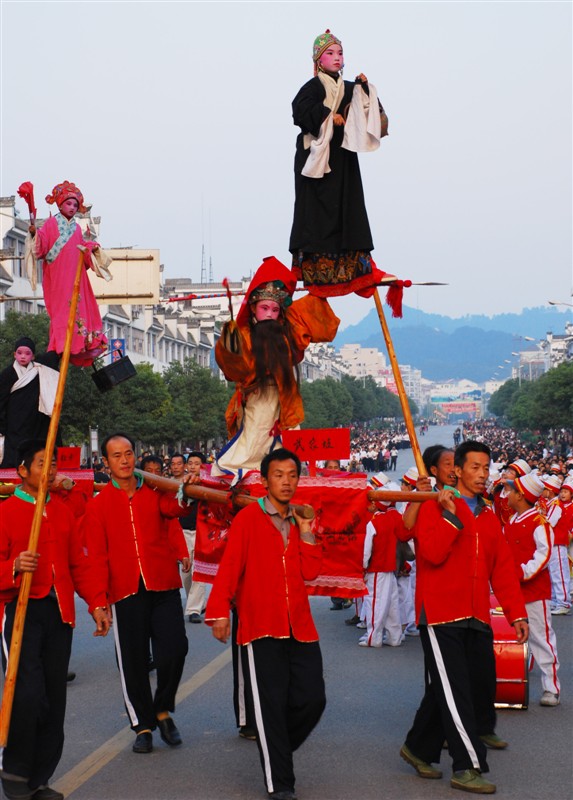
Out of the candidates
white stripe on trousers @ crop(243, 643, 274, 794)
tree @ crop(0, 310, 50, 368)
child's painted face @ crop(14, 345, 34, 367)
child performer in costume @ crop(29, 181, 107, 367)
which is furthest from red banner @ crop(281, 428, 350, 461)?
tree @ crop(0, 310, 50, 368)

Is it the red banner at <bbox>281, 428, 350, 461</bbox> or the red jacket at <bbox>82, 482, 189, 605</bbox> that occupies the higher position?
the red banner at <bbox>281, 428, 350, 461</bbox>

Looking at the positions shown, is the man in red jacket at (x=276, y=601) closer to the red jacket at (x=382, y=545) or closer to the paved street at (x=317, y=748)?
the paved street at (x=317, y=748)

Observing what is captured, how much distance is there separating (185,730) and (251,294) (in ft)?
9.85

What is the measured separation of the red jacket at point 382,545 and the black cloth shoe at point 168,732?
5.70 m

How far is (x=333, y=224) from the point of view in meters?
8.67

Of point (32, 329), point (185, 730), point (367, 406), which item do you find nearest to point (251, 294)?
point (185, 730)

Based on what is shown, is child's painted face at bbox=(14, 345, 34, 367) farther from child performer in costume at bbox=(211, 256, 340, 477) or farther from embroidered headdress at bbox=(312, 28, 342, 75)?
embroidered headdress at bbox=(312, 28, 342, 75)

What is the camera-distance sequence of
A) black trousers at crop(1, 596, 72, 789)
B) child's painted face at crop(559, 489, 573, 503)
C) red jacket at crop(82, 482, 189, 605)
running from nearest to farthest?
black trousers at crop(1, 596, 72, 789), red jacket at crop(82, 482, 189, 605), child's painted face at crop(559, 489, 573, 503)

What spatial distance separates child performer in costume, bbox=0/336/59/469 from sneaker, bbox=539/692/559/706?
15.0 ft

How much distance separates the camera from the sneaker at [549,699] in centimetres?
957

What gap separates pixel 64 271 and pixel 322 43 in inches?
117

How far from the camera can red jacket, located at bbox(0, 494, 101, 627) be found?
6969 mm

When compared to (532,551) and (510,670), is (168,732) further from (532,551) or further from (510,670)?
(532,551)

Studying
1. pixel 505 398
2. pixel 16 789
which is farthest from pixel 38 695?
pixel 505 398
